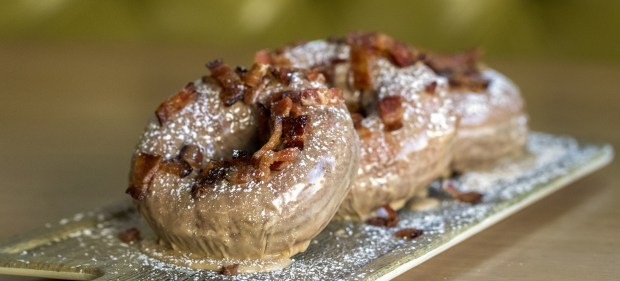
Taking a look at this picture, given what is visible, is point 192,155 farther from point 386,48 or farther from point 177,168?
point 386,48

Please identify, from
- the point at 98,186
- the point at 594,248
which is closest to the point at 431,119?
the point at 594,248

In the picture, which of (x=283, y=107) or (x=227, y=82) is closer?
(x=283, y=107)

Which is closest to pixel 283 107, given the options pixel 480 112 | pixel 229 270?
pixel 229 270

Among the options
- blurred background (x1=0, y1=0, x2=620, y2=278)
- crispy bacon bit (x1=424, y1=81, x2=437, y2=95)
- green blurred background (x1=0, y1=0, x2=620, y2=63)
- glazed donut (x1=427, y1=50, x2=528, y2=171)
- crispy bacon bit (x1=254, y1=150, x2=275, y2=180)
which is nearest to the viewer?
crispy bacon bit (x1=254, y1=150, x2=275, y2=180)

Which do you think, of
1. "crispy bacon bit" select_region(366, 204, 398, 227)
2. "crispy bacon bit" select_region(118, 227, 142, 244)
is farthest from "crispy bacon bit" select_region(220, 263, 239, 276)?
"crispy bacon bit" select_region(366, 204, 398, 227)

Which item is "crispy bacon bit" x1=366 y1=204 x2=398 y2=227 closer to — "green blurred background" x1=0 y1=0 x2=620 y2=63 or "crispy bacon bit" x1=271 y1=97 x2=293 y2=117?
"crispy bacon bit" x1=271 y1=97 x2=293 y2=117

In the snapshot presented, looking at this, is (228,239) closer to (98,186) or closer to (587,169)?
(98,186)

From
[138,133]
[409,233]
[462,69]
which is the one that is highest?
[138,133]
